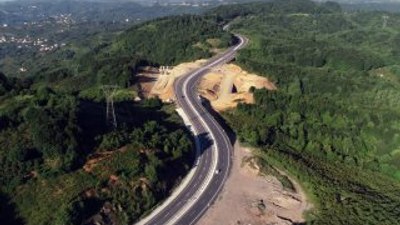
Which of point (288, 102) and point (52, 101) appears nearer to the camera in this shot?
point (52, 101)

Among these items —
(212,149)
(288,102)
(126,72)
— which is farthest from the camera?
(126,72)

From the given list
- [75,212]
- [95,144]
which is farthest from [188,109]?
[75,212]

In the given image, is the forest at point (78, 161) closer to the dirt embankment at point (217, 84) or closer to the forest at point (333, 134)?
the forest at point (333, 134)

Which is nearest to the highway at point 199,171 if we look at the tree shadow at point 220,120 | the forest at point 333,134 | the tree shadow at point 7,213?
the tree shadow at point 220,120

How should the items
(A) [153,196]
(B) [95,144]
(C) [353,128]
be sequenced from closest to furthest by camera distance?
(A) [153,196] < (B) [95,144] < (C) [353,128]

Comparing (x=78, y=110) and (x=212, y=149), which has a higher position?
(x=78, y=110)

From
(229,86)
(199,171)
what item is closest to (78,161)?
(199,171)

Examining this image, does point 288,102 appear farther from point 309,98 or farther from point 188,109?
point 188,109
